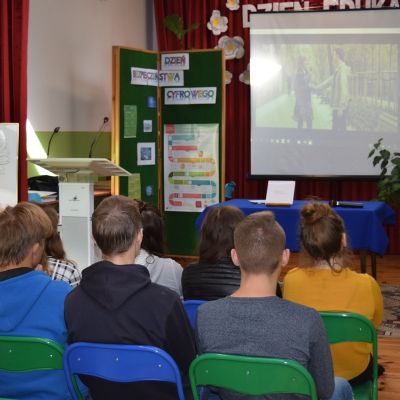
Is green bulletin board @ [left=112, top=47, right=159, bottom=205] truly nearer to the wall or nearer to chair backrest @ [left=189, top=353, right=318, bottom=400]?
the wall

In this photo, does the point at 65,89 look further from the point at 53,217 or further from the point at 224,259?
the point at 224,259

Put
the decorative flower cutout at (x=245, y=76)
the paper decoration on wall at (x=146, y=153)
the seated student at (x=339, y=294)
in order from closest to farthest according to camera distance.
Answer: the seated student at (x=339, y=294) < the paper decoration on wall at (x=146, y=153) < the decorative flower cutout at (x=245, y=76)

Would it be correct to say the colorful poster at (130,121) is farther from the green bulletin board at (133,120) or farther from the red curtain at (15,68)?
the red curtain at (15,68)

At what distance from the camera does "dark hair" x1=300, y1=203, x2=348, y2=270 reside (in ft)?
8.45

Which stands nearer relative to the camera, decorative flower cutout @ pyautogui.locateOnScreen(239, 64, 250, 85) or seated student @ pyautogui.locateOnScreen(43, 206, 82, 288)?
seated student @ pyautogui.locateOnScreen(43, 206, 82, 288)

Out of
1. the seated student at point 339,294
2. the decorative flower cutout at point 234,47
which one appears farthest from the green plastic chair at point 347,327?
the decorative flower cutout at point 234,47

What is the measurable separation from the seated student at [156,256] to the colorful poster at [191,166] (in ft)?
11.1

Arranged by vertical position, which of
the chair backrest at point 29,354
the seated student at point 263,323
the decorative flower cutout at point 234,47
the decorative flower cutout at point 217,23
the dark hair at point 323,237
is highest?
the decorative flower cutout at point 217,23

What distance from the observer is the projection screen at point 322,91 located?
6.66 m

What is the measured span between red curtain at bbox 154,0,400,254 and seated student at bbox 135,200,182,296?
14.5ft

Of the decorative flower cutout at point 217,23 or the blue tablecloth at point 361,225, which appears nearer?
the blue tablecloth at point 361,225

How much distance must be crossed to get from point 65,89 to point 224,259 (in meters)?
3.98

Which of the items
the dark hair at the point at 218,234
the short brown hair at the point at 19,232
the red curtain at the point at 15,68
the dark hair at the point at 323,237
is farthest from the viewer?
the red curtain at the point at 15,68

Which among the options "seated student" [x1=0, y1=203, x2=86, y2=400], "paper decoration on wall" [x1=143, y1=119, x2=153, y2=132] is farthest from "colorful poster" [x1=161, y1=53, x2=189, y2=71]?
"seated student" [x1=0, y1=203, x2=86, y2=400]
